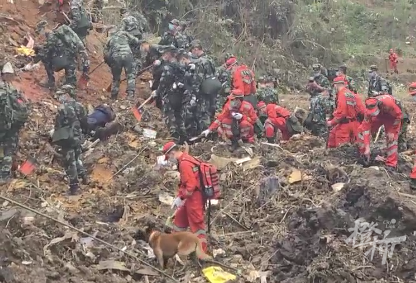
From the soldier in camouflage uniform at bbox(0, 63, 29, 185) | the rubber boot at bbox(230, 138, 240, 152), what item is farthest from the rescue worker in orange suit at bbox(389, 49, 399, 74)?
the soldier in camouflage uniform at bbox(0, 63, 29, 185)

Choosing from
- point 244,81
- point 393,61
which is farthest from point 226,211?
point 393,61

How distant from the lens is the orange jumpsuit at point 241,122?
1123cm

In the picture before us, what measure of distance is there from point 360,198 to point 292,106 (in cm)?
1051

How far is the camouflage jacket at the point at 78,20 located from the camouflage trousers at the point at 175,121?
3033mm

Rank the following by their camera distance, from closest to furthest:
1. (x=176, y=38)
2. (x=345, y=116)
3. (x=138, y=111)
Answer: (x=345, y=116) → (x=138, y=111) → (x=176, y=38)

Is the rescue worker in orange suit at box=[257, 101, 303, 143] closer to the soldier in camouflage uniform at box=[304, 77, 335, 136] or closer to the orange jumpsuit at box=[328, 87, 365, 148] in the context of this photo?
the soldier in camouflage uniform at box=[304, 77, 335, 136]

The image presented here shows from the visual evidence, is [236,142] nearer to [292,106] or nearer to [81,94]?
[81,94]

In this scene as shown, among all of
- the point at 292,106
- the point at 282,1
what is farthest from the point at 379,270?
the point at 282,1

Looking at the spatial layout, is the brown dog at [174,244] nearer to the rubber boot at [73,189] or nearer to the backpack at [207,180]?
the backpack at [207,180]

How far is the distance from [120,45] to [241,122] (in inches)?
135

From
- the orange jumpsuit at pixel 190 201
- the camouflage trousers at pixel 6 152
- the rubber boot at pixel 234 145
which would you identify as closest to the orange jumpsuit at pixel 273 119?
the rubber boot at pixel 234 145

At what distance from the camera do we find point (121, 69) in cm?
1345

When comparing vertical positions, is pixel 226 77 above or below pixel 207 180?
below

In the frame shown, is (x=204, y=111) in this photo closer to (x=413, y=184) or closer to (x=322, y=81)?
(x=322, y=81)
